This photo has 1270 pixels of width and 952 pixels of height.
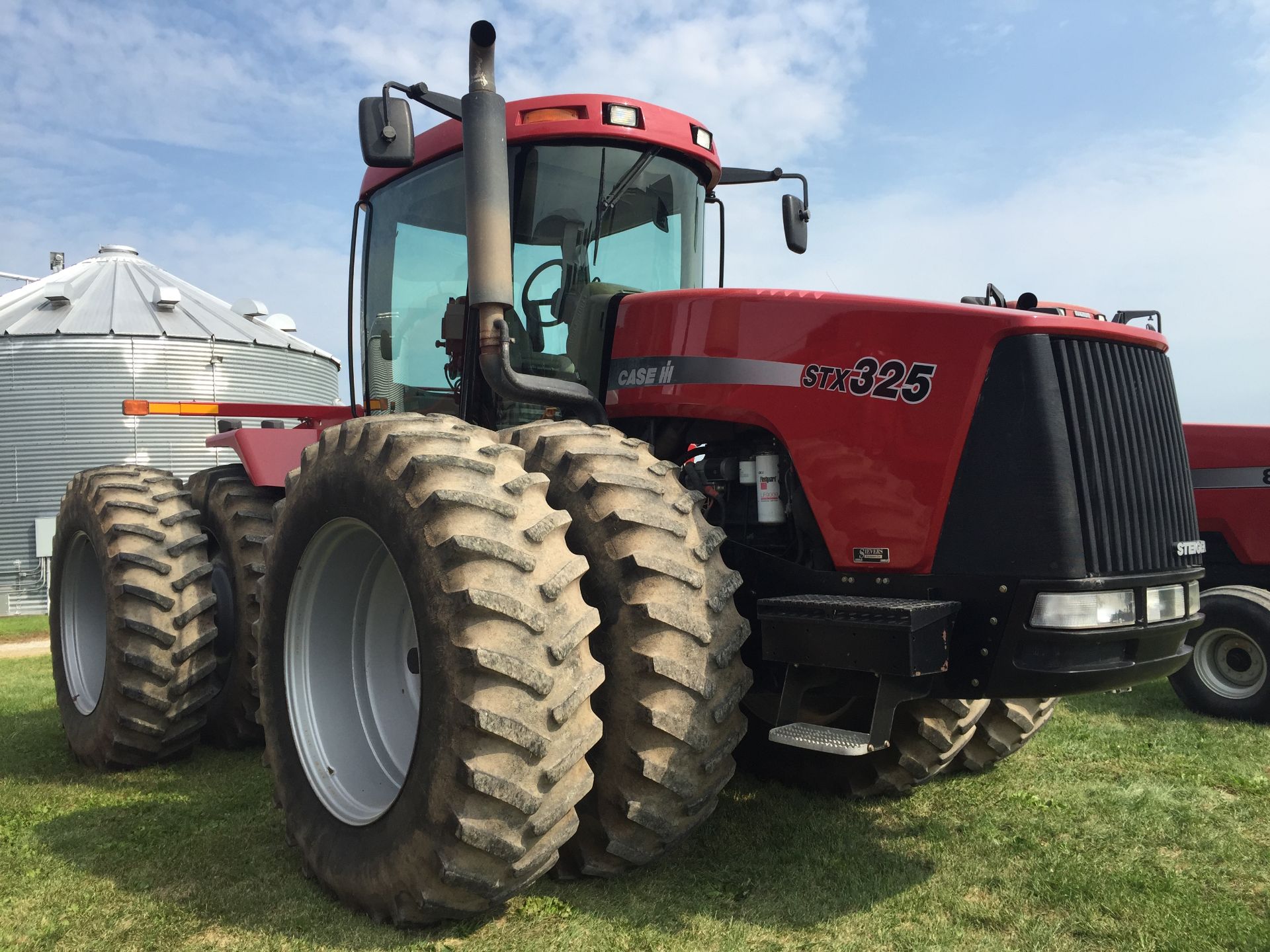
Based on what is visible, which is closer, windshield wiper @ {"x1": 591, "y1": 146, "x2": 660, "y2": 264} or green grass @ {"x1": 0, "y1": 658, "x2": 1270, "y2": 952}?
green grass @ {"x1": 0, "y1": 658, "x2": 1270, "y2": 952}

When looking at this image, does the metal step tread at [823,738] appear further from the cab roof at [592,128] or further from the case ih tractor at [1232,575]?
the case ih tractor at [1232,575]

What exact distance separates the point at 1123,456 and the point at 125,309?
21.9 meters

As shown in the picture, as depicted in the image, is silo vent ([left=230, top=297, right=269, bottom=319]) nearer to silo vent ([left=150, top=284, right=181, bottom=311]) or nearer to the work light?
silo vent ([left=150, top=284, right=181, bottom=311])

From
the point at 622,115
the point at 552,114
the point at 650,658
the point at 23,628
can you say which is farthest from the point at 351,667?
the point at 23,628

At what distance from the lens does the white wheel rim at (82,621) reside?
545 cm

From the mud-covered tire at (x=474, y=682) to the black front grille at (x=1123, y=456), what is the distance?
1.47m

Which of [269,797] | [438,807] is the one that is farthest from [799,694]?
[269,797]

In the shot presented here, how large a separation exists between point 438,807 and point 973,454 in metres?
1.79

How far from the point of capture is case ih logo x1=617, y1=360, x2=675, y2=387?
12.2ft

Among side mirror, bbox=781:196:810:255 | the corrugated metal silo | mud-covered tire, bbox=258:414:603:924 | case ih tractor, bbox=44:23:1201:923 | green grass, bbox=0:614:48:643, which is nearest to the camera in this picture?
mud-covered tire, bbox=258:414:603:924

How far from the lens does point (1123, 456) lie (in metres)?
3.10

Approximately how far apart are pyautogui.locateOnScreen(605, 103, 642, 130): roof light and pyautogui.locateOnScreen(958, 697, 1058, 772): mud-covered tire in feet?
8.96

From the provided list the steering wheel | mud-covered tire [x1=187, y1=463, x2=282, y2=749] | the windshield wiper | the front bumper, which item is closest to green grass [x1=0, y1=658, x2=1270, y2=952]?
mud-covered tire [x1=187, y1=463, x2=282, y2=749]

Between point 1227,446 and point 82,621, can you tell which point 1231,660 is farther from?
point 82,621
